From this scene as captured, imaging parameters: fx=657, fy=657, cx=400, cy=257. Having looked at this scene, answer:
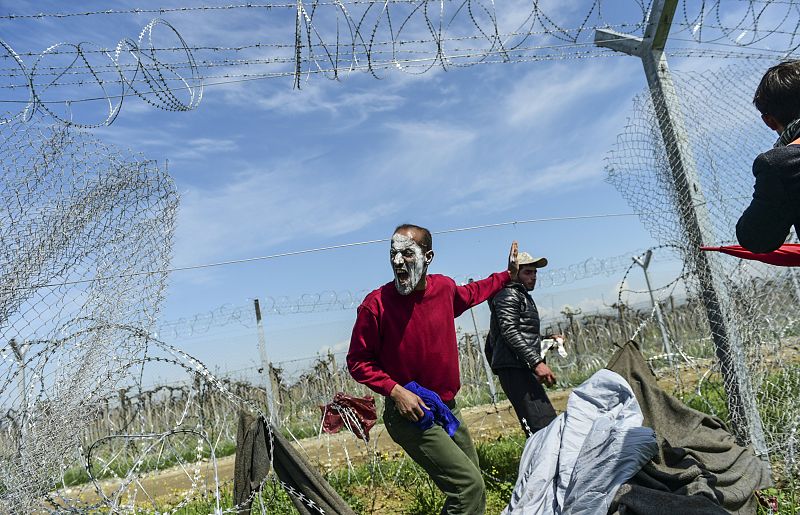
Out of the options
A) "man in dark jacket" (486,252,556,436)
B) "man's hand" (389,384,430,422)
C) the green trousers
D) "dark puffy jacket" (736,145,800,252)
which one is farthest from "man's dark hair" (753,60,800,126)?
"man in dark jacket" (486,252,556,436)

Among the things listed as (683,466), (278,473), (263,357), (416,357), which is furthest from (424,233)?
(263,357)

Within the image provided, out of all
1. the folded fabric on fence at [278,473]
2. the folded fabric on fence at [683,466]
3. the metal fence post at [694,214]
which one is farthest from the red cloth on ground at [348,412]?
the metal fence post at [694,214]

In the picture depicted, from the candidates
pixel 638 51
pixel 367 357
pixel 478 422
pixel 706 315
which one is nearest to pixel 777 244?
pixel 367 357

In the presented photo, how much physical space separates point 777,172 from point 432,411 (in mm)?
1870

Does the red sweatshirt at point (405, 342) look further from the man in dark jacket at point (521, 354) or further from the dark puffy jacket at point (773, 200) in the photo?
the dark puffy jacket at point (773, 200)

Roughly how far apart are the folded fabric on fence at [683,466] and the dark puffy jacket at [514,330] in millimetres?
518

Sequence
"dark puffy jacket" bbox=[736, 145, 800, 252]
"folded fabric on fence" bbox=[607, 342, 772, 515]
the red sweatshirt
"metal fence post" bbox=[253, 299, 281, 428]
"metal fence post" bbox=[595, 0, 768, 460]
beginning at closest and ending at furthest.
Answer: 1. "dark puffy jacket" bbox=[736, 145, 800, 252]
2. "folded fabric on fence" bbox=[607, 342, 772, 515]
3. the red sweatshirt
4. "metal fence post" bbox=[595, 0, 768, 460]
5. "metal fence post" bbox=[253, 299, 281, 428]

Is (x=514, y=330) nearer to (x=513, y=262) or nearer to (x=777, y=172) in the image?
(x=513, y=262)

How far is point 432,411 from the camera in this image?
3180 mm

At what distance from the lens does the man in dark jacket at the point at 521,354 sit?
13.3ft

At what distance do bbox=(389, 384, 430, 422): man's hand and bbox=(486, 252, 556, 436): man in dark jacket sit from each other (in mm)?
1132

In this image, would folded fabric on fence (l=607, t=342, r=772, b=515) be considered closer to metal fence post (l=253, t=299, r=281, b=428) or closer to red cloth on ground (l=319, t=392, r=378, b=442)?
red cloth on ground (l=319, t=392, r=378, b=442)

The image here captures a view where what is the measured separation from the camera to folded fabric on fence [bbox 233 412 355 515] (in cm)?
318

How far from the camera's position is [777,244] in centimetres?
204
